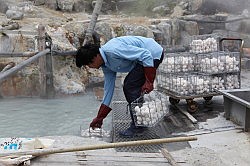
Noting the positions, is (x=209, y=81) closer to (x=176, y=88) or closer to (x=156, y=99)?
(x=176, y=88)

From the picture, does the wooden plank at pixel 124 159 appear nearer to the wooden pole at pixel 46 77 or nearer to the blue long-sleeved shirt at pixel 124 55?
the blue long-sleeved shirt at pixel 124 55

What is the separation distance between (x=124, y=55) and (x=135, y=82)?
47 cm

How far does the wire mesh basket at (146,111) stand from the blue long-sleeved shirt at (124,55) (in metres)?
0.39

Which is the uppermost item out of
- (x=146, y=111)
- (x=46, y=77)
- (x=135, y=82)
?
(x=135, y=82)

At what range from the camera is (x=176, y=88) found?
618 centimetres

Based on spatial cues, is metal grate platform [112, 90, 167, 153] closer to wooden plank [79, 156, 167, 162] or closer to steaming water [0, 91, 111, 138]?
steaming water [0, 91, 111, 138]

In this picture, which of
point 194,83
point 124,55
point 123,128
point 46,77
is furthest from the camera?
point 46,77

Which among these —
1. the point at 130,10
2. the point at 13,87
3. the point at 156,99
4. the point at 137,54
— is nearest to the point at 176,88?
the point at 156,99

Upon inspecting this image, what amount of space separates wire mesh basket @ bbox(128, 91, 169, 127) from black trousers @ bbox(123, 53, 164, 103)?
8 centimetres

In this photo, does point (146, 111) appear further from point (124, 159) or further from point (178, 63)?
point (178, 63)

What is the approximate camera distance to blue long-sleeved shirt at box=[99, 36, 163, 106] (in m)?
4.68

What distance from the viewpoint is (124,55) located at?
4.69m

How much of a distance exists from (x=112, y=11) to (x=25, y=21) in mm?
7519

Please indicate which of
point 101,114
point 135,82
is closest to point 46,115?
point 101,114
